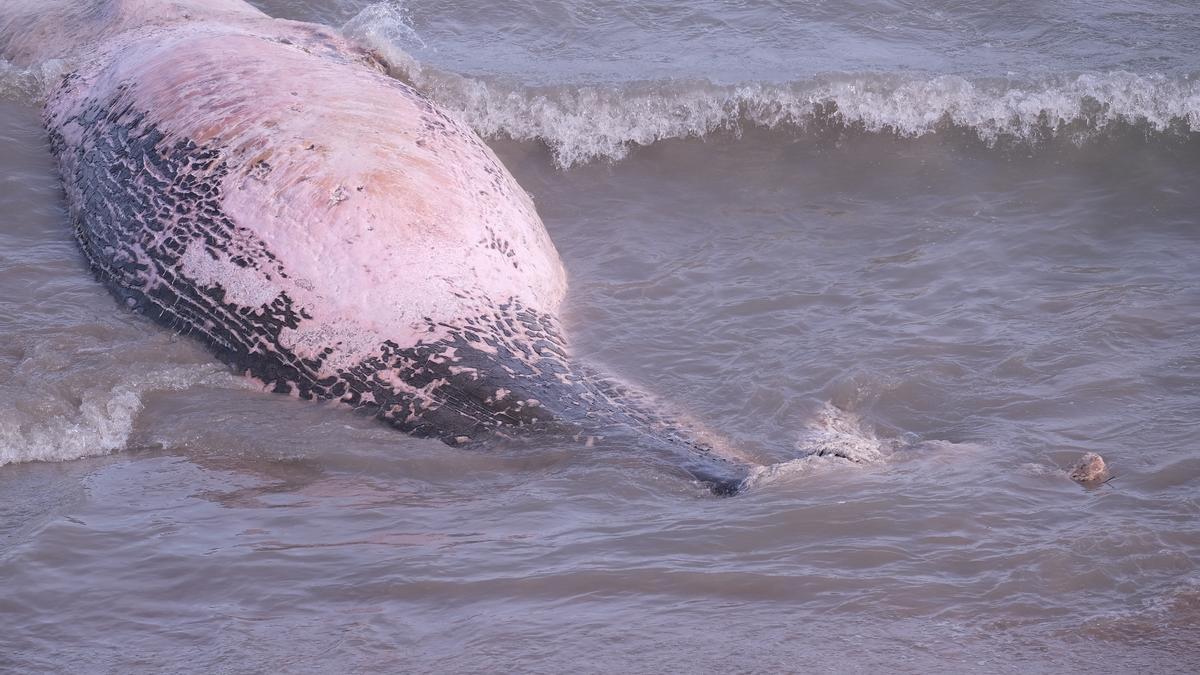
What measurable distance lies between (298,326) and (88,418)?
845mm

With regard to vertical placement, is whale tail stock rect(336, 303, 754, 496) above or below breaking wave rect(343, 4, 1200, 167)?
below

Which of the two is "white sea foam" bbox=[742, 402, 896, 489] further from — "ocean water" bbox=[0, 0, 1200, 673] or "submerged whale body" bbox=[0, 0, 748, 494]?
"submerged whale body" bbox=[0, 0, 748, 494]

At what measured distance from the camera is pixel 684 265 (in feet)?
19.7

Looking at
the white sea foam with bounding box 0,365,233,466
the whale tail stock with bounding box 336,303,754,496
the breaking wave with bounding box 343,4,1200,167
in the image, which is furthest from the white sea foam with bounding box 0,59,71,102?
the whale tail stock with bounding box 336,303,754,496

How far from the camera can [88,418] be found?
4.37 meters

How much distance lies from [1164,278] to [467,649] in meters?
4.16

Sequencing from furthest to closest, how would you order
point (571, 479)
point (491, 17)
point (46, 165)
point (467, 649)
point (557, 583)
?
point (491, 17)
point (46, 165)
point (571, 479)
point (557, 583)
point (467, 649)

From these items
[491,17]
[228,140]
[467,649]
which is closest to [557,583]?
[467,649]

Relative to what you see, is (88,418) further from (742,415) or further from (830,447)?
(830,447)

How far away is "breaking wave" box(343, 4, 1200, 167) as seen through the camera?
23.8 feet

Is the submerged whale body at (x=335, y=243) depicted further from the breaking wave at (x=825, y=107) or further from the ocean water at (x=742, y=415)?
the breaking wave at (x=825, y=107)

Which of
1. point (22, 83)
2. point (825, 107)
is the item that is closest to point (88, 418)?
point (22, 83)

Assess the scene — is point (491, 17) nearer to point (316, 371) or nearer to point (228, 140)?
point (228, 140)

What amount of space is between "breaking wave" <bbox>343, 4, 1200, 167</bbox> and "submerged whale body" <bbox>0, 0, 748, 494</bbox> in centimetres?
185
